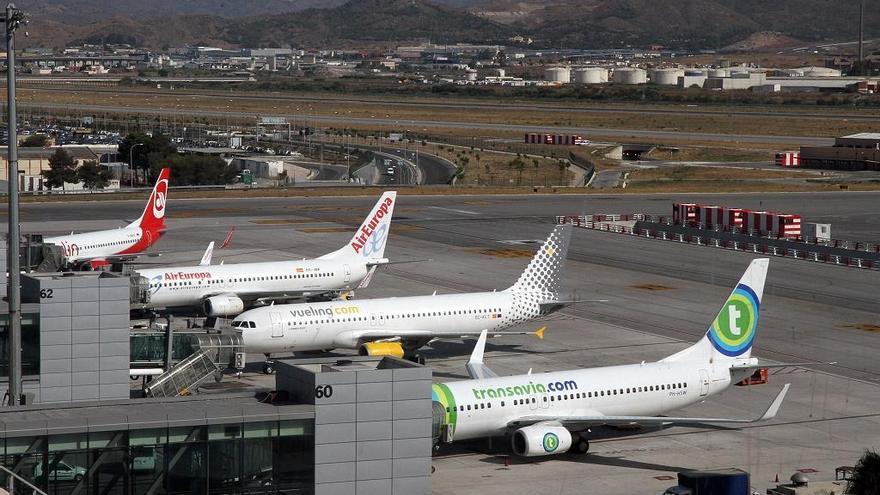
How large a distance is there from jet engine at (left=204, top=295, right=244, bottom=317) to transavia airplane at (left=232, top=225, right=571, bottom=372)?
9.89 meters

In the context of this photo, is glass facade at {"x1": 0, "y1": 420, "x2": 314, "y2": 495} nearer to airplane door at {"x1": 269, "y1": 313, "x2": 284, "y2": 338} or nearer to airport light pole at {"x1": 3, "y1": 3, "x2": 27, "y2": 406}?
airport light pole at {"x1": 3, "y1": 3, "x2": 27, "y2": 406}

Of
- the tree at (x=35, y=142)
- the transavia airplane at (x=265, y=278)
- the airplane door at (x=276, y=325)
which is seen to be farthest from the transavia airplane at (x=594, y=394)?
the tree at (x=35, y=142)

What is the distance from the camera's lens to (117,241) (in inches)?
3477

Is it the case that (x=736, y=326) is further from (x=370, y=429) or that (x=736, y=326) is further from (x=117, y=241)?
(x=117, y=241)

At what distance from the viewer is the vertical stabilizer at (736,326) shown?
50.2 m

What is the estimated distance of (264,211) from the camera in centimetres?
13012

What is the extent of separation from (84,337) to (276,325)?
52.4 feet

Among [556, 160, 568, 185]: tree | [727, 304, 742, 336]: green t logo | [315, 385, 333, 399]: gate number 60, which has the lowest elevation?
[556, 160, 568, 185]: tree

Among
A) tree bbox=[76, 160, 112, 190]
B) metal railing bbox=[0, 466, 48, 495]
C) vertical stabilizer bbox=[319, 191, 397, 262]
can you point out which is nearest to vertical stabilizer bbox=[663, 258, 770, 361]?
metal railing bbox=[0, 466, 48, 495]

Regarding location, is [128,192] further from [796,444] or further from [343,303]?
[796,444]

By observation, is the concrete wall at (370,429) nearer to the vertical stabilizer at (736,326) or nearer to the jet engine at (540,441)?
the jet engine at (540,441)

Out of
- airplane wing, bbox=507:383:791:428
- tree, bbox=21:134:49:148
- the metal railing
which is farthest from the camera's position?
tree, bbox=21:134:49:148

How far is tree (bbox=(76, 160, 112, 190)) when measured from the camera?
157 m

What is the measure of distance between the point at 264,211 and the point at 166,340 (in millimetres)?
80083
